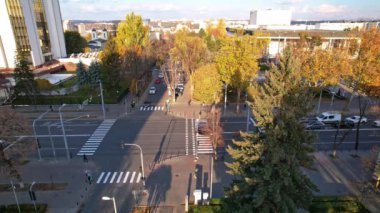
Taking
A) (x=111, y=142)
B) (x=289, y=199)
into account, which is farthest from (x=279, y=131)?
(x=111, y=142)

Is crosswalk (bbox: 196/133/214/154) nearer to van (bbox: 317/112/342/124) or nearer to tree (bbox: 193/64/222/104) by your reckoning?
tree (bbox: 193/64/222/104)

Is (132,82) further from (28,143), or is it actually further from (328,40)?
(328,40)

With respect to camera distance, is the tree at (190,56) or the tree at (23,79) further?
the tree at (190,56)

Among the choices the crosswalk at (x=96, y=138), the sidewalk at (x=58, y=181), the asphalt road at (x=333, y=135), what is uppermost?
the asphalt road at (x=333, y=135)

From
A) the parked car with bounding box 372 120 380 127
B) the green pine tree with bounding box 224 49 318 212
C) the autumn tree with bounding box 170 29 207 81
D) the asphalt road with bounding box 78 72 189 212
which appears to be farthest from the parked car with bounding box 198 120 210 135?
the parked car with bounding box 372 120 380 127

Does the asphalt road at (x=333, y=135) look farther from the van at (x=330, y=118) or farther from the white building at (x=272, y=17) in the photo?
the white building at (x=272, y=17)

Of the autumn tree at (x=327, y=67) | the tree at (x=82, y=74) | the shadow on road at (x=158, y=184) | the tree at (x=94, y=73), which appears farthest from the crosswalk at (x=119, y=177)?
the tree at (x=82, y=74)
